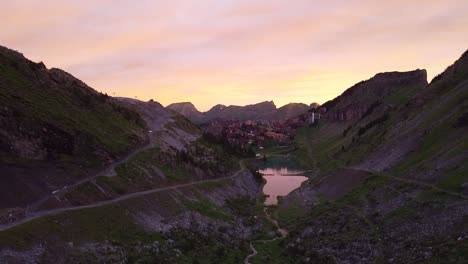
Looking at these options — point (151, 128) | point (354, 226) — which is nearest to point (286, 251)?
point (354, 226)

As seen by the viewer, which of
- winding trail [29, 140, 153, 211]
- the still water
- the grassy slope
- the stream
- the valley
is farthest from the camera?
the still water

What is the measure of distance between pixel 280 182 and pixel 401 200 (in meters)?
93.2

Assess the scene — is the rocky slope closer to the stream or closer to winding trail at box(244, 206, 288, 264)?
winding trail at box(244, 206, 288, 264)

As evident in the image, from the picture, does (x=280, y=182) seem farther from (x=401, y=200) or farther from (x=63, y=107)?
(x=401, y=200)

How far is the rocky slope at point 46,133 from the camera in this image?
175 ft

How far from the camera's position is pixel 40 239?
134 ft

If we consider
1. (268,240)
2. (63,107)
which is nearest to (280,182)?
(268,240)

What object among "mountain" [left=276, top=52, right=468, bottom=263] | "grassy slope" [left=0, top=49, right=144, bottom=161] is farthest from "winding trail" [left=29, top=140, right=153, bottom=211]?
"mountain" [left=276, top=52, right=468, bottom=263]

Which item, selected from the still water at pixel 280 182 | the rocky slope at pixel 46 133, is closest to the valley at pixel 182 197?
the rocky slope at pixel 46 133

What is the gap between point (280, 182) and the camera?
149750 mm

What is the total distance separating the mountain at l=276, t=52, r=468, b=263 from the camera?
43.3 m

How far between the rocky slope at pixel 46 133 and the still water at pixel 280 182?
44.0m

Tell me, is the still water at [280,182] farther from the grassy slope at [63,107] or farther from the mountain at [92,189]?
the grassy slope at [63,107]

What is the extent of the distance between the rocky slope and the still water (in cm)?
4399
